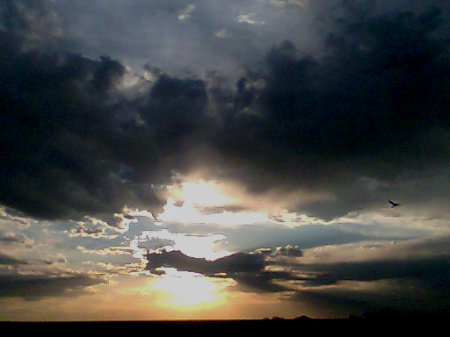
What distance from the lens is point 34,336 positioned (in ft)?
211

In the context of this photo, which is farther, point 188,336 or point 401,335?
point 188,336

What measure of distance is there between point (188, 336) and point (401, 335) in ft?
104

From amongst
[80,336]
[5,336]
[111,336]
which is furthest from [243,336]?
[5,336]

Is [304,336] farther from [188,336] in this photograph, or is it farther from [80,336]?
[80,336]

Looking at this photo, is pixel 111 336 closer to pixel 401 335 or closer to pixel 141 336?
pixel 141 336

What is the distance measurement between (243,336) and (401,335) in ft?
74.6

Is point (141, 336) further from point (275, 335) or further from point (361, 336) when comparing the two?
point (361, 336)

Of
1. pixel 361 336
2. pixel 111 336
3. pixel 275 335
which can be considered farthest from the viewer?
pixel 111 336

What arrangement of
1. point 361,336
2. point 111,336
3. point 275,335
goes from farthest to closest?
point 111,336
point 275,335
point 361,336

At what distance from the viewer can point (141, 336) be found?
67.1 metres

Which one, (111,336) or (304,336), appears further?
(111,336)

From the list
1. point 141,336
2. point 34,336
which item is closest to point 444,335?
point 141,336

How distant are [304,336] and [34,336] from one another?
41847 millimetres

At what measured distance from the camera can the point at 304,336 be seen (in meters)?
59.6
